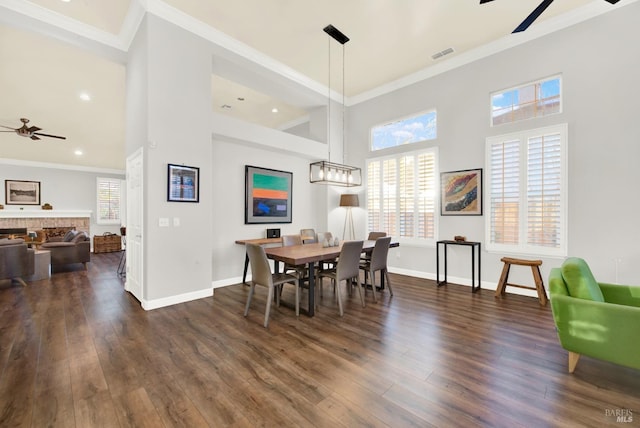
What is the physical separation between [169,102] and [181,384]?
333cm

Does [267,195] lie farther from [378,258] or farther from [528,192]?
[528,192]

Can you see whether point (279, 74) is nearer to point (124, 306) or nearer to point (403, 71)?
point (403, 71)

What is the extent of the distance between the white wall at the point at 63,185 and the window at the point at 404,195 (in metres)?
10.1

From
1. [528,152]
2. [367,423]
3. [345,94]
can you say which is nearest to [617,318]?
[367,423]

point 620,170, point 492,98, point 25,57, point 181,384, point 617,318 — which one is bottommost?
point 181,384

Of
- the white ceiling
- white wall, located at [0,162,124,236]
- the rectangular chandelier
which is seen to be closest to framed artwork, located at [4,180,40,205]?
white wall, located at [0,162,124,236]

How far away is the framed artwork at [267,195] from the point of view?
511cm

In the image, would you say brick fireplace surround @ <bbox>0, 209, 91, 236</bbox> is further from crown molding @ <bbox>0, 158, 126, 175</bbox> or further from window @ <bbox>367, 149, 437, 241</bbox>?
window @ <bbox>367, 149, 437, 241</bbox>

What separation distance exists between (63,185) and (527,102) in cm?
1318

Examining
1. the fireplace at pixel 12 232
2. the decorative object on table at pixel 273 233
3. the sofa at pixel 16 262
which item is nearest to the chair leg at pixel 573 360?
the decorative object on table at pixel 273 233

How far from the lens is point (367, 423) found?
5.34ft

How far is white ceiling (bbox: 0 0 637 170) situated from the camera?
351 cm

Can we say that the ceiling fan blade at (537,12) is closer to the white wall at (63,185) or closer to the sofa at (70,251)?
the sofa at (70,251)

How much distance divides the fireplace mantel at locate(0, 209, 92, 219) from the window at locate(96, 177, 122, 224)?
0.45 metres
